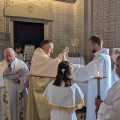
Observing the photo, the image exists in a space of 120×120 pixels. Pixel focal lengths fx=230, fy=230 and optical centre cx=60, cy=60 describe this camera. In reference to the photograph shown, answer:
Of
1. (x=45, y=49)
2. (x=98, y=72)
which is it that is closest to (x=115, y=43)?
(x=45, y=49)

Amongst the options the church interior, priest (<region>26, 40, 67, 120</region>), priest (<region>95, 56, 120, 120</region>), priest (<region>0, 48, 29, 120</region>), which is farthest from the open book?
the church interior

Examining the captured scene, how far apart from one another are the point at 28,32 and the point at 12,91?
5.09 meters

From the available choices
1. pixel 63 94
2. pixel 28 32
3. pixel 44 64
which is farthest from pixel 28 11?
pixel 63 94

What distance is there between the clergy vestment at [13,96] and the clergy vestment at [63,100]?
135cm

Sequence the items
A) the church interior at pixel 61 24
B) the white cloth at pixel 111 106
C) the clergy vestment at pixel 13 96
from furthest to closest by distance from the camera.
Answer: the church interior at pixel 61 24 → the clergy vestment at pixel 13 96 → the white cloth at pixel 111 106

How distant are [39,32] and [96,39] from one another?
18.3 ft

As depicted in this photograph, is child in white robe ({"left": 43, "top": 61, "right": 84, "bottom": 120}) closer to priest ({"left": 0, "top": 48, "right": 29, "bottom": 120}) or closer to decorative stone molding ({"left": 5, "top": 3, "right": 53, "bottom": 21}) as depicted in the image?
priest ({"left": 0, "top": 48, "right": 29, "bottom": 120})

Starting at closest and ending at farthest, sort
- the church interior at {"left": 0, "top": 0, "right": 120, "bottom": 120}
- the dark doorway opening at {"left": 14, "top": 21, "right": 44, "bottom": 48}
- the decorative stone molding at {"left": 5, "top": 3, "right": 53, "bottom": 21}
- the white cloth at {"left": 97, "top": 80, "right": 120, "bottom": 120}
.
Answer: the white cloth at {"left": 97, "top": 80, "right": 120, "bottom": 120} → the church interior at {"left": 0, "top": 0, "right": 120, "bottom": 120} → the decorative stone molding at {"left": 5, "top": 3, "right": 53, "bottom": 21} → the dark doorway opening at {"left": 14, "top": 21, "right": 44, "bottom": 48}

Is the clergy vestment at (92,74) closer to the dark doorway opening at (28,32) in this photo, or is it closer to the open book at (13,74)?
the open book at (13,74)

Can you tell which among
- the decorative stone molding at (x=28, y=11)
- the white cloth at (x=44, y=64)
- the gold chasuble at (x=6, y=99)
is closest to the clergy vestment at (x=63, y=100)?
the white cloth at (x=44, y=64)

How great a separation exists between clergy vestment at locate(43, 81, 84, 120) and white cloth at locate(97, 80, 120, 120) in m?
1.09

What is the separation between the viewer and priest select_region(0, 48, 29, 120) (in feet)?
14.6

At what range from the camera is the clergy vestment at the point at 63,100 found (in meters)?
3.25

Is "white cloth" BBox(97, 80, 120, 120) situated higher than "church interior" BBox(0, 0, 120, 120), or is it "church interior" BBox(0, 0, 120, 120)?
"church interior" BBox(0, 0, 120, 120)
